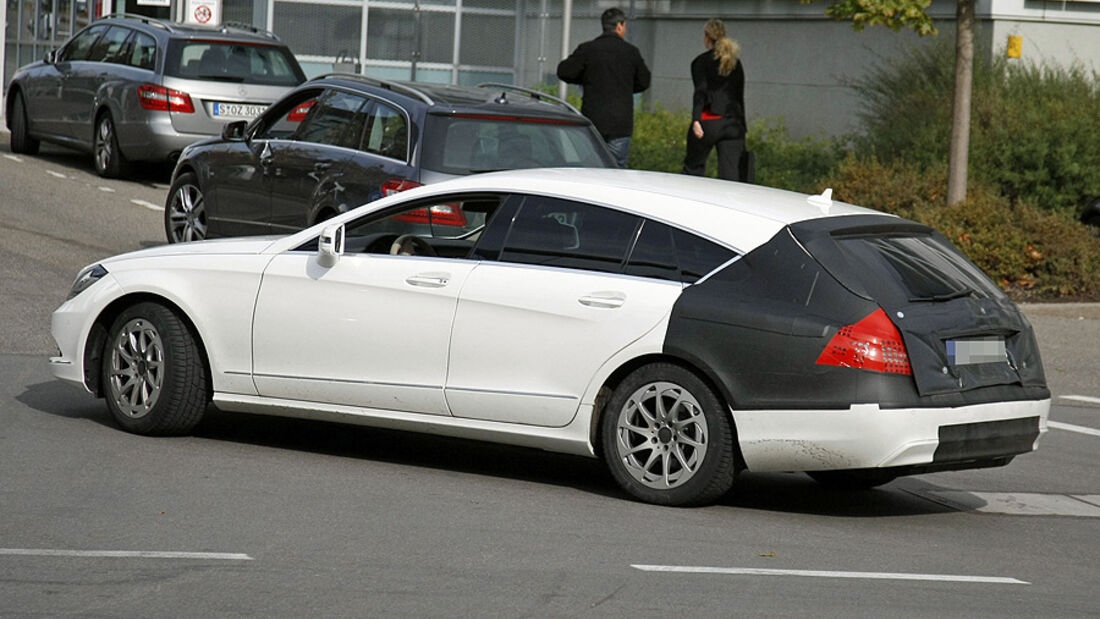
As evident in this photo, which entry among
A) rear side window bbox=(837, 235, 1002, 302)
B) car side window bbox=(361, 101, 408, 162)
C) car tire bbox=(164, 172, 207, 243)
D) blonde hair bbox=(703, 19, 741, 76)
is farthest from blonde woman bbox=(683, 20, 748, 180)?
rear side window bbox=(837, 235, 1002, 302)

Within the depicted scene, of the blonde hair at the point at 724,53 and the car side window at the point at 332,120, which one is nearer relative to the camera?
the car side window at the point at 332,120

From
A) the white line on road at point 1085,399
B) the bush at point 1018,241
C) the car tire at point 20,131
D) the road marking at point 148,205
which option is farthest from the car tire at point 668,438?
the car tire at point 20,131

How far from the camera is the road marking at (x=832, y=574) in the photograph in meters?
6.24

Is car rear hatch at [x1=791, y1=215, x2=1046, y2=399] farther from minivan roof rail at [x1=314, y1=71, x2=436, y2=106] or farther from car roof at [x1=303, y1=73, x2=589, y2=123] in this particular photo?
minivan roof rail at [x1=314, y1=71, x2=436, y2=106]

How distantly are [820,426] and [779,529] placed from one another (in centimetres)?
47

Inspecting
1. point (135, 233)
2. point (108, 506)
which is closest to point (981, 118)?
point (135, 233)

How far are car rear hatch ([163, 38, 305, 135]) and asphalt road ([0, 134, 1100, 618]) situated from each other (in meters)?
9.43

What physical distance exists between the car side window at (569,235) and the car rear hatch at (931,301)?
772mm

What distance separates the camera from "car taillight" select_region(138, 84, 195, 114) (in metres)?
19.0

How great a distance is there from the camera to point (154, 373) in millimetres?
8375

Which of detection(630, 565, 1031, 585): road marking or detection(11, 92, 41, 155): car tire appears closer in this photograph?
detection(630, 565, 1031, 585): road marking

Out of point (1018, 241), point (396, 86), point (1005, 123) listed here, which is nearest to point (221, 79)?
point (396, 86)

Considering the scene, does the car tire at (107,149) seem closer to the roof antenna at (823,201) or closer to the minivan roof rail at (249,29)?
the minivan roof rail at (249,29)

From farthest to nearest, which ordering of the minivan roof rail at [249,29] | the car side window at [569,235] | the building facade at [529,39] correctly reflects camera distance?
the building facade at [529,39]
the minivan roof rail at [249,29]
the car side window at [569,235]
